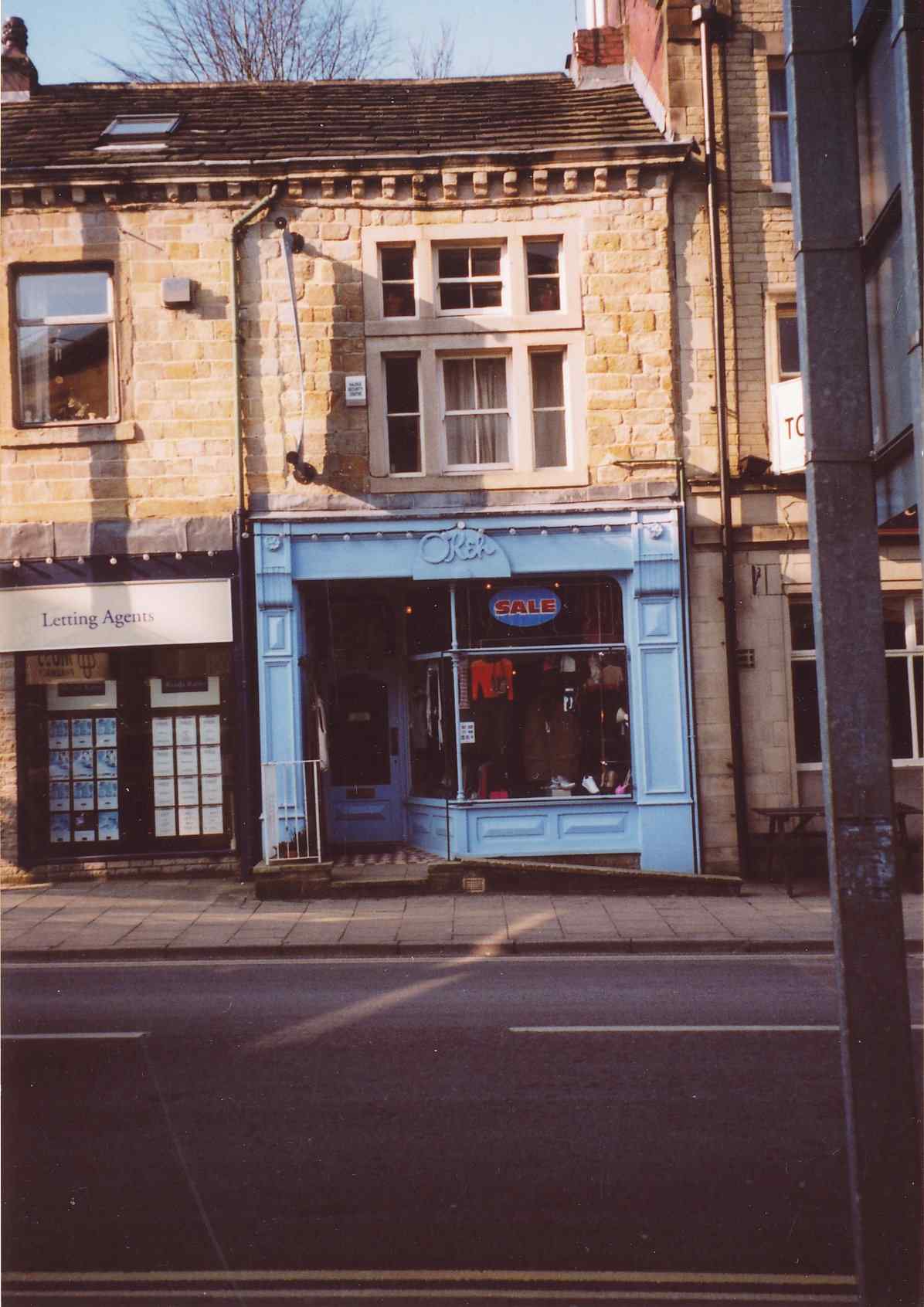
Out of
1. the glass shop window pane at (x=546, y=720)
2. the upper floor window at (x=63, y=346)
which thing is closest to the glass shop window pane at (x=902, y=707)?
the glass shop window pane at (x=546, y=720)

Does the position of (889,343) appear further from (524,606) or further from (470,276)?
(470,276)

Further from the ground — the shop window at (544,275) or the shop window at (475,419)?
the shop window at (544,275)

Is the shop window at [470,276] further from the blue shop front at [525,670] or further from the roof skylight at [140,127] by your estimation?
the roof skylight at [140,127]

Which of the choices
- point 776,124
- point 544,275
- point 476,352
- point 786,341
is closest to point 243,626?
point 476,352

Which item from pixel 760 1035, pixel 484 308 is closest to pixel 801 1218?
pixel 760 1035

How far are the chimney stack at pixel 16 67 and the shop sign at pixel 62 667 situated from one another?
28.1ft

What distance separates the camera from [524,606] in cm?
1450

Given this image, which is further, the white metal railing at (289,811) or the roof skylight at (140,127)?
the roof skylight at (140,127)

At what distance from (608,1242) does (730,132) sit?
13.7 metres

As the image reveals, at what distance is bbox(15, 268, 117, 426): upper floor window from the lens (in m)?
14.5

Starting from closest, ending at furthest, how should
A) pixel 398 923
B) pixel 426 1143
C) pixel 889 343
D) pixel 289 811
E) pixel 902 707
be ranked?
pixel 889 343, pixel 426 1143, pixel 398 923, pixel 289 811, pixel 902 707

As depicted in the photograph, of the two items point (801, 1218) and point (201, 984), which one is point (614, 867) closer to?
point (201, 984)

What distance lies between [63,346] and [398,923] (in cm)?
834

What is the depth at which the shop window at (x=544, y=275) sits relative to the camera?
14758mm
